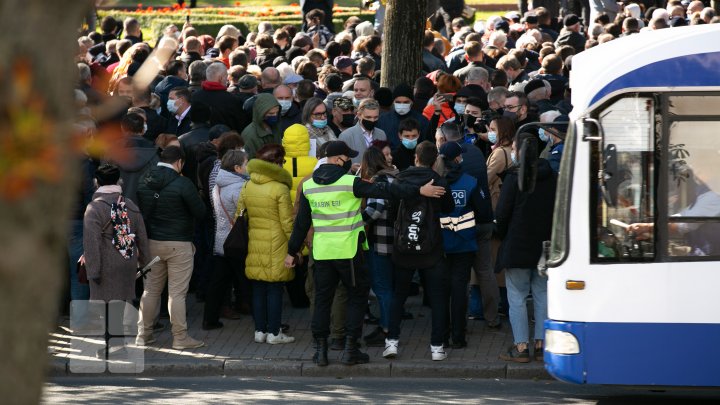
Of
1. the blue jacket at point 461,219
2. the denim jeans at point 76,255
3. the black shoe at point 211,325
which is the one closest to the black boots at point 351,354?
the blue jacket at point 461,219

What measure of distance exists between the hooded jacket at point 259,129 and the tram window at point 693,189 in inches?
214

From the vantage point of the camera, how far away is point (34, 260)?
3240 millimetres

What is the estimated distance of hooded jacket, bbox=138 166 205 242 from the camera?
10828mm

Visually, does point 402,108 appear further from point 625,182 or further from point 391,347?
point 625,182

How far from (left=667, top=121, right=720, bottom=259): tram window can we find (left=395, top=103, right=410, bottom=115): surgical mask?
17.3ft

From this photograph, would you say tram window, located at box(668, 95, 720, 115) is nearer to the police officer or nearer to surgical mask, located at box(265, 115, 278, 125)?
the police officer

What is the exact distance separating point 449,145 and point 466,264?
1047mm

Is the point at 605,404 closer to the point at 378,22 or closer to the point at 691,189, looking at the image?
the point at 691,189

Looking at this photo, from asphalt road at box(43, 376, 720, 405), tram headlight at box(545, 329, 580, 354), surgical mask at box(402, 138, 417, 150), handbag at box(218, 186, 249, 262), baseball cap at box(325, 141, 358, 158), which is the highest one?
surgical mask at box(402, 138, 417, 150)

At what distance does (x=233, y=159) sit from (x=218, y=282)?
1.16m

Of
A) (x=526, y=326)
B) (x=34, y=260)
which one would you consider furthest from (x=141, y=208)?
(x=34, y=260)

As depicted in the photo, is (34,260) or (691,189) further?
(691,189)

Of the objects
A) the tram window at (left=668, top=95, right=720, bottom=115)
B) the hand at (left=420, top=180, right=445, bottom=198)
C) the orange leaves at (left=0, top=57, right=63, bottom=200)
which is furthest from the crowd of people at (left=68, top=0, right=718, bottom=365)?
the orange leaves at (left=0, top=57, right=63, bottom=200)

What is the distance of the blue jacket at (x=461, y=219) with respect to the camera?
10.6 metres
